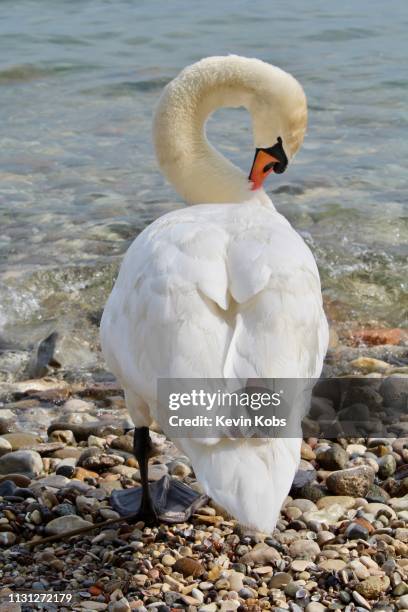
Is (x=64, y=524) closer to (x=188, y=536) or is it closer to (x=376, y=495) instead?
(x=188, y=536)

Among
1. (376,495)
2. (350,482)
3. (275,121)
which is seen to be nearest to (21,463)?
(350,482)

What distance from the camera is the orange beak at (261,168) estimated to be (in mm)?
5648

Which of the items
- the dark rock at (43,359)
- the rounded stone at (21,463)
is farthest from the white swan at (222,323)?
the dark rock at (43,359)

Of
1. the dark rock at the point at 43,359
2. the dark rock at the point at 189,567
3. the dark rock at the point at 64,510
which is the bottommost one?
Answer: the dark rock at the point at 43,359

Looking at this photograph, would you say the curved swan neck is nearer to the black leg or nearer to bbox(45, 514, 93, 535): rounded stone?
the black leg

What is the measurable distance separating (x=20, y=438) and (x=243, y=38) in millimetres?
13030

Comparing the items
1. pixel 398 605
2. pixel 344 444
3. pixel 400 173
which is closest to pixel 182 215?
pixel 344 444

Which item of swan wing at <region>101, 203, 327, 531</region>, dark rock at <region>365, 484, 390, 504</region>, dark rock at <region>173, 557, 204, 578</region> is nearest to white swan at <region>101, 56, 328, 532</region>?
swan wing at <region>101, 203, 327, 531</region>

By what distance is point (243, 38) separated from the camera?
683 inches

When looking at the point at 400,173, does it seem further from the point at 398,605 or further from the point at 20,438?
the point at 398,605

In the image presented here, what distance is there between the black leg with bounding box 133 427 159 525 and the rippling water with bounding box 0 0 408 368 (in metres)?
2.91

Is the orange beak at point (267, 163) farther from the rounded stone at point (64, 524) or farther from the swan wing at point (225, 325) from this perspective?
the rounded stone at point (64, 524)

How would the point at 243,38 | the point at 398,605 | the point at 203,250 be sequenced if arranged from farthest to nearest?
1. the point at 243,38
2. the point at 203,250
3. the point at 398,605

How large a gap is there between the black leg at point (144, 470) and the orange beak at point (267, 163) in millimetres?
1654
